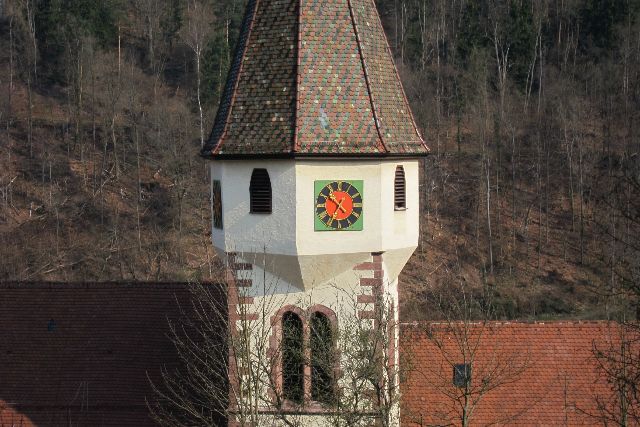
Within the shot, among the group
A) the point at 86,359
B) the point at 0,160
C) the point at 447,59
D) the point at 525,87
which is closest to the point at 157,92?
the point at 0,160

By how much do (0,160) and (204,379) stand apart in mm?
38708

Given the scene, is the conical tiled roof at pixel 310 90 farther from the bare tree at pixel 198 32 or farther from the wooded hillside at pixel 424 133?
the bare tree at pixel 198 32

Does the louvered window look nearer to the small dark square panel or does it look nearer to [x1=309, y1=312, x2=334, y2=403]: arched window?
[x1=309, y1=312, x2=334, y2=403]: arched window

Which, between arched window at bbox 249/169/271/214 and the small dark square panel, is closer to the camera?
arched window at bbox 249/169/271/214

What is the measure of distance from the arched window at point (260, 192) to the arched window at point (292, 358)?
1595 mm

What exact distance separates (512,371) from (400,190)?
3.62m

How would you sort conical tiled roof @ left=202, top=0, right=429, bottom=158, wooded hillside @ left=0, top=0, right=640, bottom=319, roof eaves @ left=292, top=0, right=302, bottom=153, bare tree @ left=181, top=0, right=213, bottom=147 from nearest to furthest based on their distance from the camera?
roof eaves @ left=292, top=0, right=302, bottom=153, conical tiled roof @ left=202, top=0, right=429, bottom=158, wooded hillside @ left=0, top=0, right=640, bottom=319, bare tree @ left=181, top=0, right=213, bottom=147

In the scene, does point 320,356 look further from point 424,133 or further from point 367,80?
point 424,133

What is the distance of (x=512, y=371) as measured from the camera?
57.8 feet

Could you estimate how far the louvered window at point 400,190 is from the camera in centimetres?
1625

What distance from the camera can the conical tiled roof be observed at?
15.6 m

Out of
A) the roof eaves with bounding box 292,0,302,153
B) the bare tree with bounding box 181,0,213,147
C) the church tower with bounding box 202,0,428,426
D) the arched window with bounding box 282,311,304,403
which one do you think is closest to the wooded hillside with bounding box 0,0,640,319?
the bare tree with bounding box 181,0,213,147

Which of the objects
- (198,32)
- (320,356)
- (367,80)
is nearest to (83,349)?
(320,356)

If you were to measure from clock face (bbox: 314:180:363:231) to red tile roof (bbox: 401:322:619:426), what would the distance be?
2.88m
